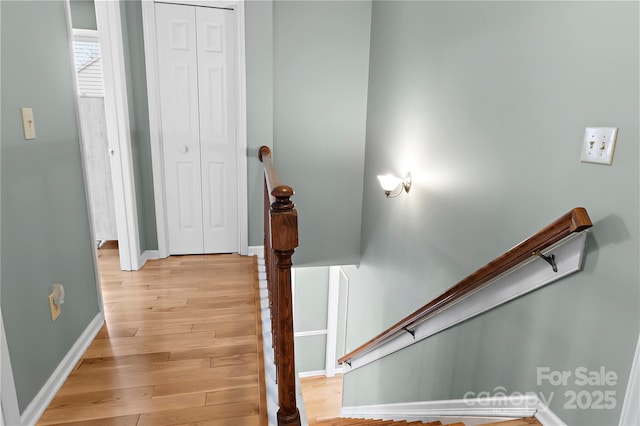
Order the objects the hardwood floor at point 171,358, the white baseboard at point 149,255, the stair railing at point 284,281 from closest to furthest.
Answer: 1. the stair railing at point 284,281
2. the hardwood floor at point 171,358
3. the white baseboard at point 149,255

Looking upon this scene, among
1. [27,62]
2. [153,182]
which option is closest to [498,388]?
[27,62]

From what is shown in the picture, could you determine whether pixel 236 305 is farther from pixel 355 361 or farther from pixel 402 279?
pixel 355 361

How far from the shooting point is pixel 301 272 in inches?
213

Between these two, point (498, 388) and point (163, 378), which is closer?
point (163, 378)

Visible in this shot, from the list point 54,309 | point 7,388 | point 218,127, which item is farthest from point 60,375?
point 218,127

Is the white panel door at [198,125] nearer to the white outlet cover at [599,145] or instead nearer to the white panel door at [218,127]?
the white panel door at [218,127]

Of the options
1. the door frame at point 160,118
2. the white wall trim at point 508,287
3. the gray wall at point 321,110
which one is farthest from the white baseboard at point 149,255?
the white wall trim at point 508,287

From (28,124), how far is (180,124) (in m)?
1.58

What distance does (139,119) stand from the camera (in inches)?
116

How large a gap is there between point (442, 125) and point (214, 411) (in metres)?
2.01

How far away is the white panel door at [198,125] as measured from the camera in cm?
Answer: 289

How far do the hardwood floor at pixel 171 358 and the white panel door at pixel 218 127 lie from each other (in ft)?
1.68

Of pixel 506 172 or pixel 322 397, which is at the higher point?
pixel 506 172

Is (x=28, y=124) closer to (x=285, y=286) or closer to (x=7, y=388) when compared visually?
(x=7, y=388)
